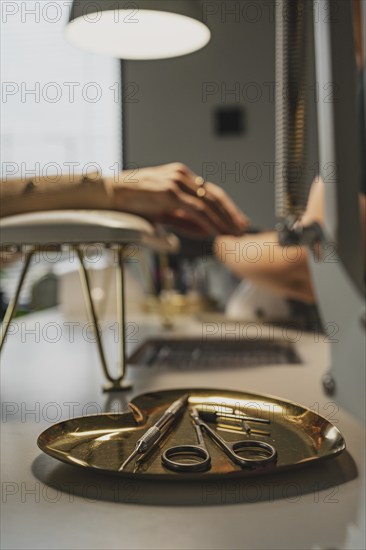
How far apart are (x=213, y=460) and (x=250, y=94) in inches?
147

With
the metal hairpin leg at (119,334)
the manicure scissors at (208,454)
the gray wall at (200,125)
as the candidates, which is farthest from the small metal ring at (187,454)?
the gray wall at (200,125)

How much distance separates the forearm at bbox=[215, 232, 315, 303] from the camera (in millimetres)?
1170

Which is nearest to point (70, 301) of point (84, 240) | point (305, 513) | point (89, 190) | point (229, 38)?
point (89, 190)

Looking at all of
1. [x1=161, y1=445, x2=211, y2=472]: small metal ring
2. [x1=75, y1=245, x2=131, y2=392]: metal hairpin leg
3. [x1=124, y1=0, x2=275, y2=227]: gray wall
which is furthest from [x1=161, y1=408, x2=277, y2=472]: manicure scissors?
[x1=124, y1=0, x2=275, y2=227]: gray wall

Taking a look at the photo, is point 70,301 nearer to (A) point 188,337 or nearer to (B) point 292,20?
(A) point 188,337

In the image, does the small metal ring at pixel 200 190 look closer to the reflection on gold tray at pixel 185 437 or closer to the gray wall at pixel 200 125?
the reflection on gold tray at pixel 185 437

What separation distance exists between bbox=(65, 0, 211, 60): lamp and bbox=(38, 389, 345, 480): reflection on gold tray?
2.00 ft

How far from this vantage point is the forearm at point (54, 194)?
2.74ft

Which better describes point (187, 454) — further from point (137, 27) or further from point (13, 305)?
point (137, 27)

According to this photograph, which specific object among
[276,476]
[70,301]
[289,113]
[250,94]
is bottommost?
[70,301]

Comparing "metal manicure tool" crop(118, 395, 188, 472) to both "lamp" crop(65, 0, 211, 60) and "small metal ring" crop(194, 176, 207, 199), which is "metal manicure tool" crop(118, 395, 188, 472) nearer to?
"small metal ring" crop(194, 176, 207, 199)

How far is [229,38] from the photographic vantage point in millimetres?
3680

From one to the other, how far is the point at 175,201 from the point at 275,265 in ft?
1.13

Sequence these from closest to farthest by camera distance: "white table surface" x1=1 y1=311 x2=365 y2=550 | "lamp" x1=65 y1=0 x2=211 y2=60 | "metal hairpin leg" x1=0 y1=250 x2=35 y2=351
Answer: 1. "white table surface" x1=1 y1=311 x2=365 y2=550
2. "metal hairpin leg" x1=0 y1=250 x2=35 y2=351
3. "lamp" x1=65 y1=0 x2=211 y2=60
